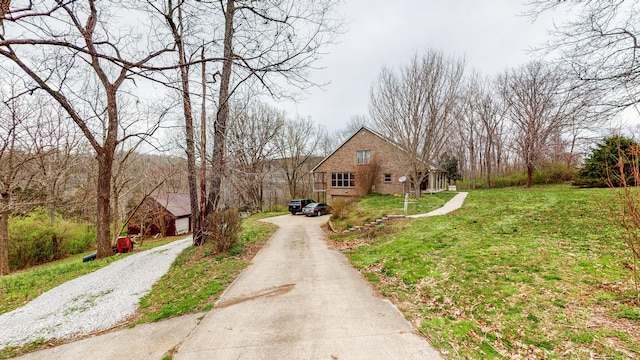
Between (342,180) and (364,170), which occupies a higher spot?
(364,170)

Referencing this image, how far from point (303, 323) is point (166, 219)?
2585cm

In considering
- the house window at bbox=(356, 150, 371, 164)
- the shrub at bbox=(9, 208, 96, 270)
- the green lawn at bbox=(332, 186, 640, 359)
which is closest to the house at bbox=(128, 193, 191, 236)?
the shrub at bbox=(9, 208, 96, 270)

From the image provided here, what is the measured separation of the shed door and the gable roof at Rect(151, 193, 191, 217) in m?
0.56

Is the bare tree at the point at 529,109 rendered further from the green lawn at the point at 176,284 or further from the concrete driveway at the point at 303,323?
the green lawn at the point at 176,284

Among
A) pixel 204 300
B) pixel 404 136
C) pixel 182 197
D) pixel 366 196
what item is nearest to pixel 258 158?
pixel 182 197

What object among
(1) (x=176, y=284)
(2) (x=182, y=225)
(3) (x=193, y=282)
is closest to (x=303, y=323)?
(3) (x=193, y=282)

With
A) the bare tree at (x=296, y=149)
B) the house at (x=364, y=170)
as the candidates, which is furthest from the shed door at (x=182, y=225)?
the house at (x=364, y=170)

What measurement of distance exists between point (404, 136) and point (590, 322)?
15.5m

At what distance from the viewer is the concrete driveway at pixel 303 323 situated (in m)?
3.48

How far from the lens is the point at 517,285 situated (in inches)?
192

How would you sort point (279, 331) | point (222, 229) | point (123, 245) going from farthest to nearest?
point (123, 245), point (222, 229), point (279, 331)

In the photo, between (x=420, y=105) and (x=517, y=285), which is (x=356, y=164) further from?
(x=517, y=285)

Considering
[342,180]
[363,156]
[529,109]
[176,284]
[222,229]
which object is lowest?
[176,284]

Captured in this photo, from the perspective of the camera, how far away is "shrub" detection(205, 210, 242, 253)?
Answer: 8.61 m
